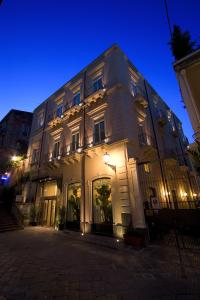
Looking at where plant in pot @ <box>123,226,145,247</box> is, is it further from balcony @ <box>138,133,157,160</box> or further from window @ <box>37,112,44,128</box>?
window @ <box>37,112,44,128</box>

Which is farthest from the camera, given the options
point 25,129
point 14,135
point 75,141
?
point 25,129

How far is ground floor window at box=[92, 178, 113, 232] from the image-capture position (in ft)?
30.6

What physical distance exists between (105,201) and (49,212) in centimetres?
651

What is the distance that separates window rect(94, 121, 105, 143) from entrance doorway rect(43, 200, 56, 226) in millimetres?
6989

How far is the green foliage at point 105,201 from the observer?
939 cm

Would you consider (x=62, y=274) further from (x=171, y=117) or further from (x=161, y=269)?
(x=171, y=117)

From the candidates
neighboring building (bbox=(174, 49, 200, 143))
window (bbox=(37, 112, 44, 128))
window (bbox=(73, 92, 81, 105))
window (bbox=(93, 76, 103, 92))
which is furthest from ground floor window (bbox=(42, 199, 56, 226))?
neighboring building (bbox=(174, 49, 200, 143))

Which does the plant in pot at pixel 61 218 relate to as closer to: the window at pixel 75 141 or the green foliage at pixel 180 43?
the window at pixel 75 141

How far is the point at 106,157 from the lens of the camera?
9227 mm

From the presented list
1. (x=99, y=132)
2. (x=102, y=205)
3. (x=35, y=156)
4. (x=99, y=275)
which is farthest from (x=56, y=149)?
(x=99, y=275)

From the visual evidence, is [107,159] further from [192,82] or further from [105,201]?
[192,82]

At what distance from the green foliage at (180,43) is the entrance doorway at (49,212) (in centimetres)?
1383

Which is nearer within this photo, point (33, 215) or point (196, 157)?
point (196, 157)

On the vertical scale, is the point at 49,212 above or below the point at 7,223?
above
